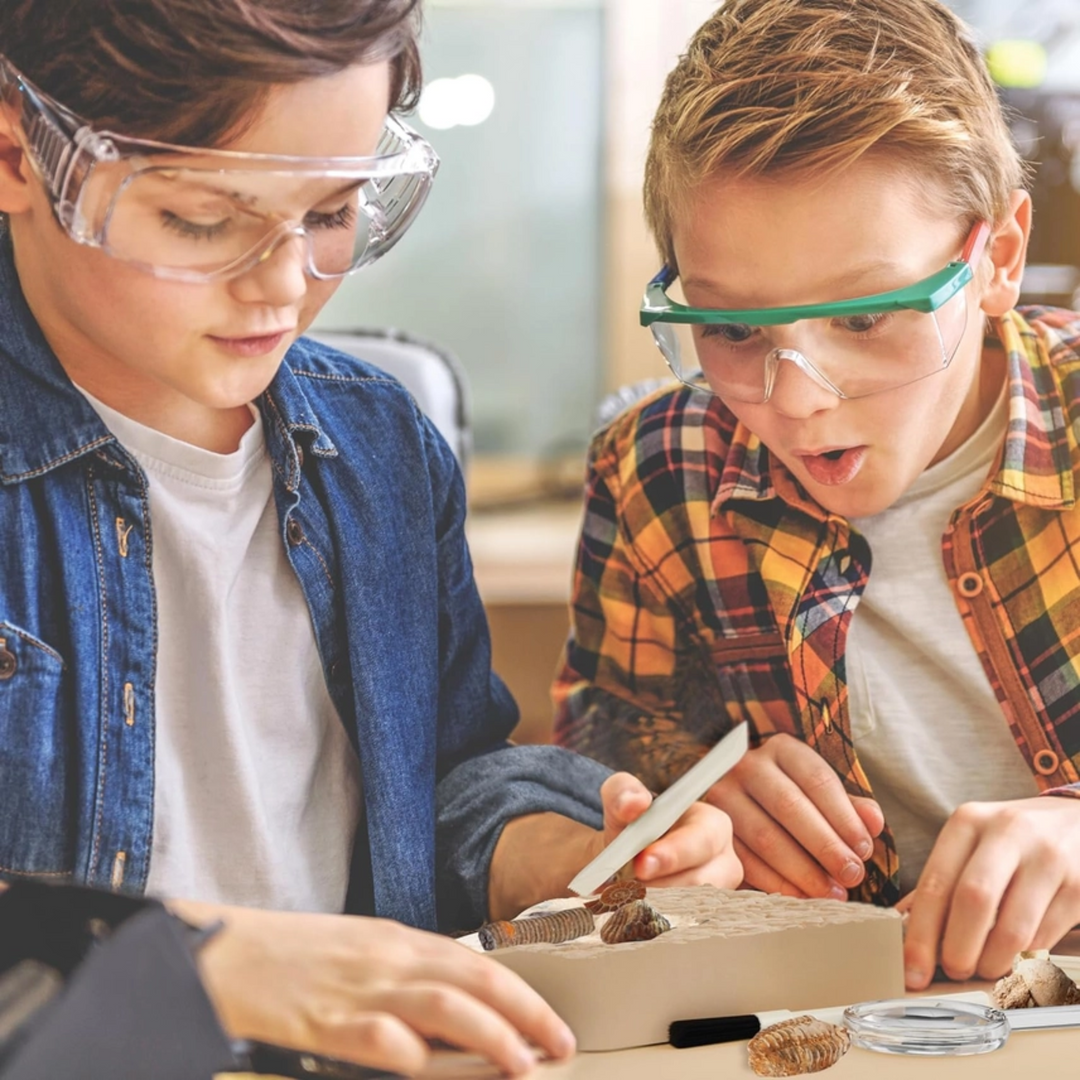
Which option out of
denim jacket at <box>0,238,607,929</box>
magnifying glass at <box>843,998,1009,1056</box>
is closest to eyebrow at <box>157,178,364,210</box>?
denim jacket at <box>0,238,607,929</box>

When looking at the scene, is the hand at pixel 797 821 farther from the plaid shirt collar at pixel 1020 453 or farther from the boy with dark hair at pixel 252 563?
the plaid shirt collar at pixel 1020 453

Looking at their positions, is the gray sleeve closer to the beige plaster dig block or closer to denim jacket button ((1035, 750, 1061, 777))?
the beige plaster dig block

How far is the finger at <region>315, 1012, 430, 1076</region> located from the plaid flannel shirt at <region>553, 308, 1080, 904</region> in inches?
14.2

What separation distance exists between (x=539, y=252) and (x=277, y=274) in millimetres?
1165

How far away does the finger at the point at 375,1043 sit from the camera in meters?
0.50

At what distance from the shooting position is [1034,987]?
655 mm

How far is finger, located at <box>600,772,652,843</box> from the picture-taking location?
2.27 feet

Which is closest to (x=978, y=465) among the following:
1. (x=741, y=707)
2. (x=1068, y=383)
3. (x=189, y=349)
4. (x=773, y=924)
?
(x=1068, y=383)

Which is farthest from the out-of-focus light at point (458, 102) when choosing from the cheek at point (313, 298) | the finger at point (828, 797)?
the finger at point (828, 797)

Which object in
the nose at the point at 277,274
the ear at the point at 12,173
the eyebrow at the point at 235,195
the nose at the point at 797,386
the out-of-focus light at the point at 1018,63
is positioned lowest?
the nose at the point at 797,386

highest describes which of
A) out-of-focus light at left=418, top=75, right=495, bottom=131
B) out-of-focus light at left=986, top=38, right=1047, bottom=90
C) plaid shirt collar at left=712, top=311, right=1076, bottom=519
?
out-of-focus light at left=418, top=75, right=495, bottom=131

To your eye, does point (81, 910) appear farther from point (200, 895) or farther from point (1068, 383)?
point (1068, 383)

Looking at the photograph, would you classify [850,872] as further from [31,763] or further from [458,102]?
[458,102]

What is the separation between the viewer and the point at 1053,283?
0.90 m
